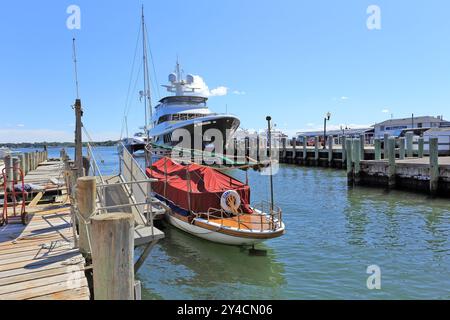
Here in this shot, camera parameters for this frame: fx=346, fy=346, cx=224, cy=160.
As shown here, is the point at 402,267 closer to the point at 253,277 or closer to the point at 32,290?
the point at 253,277

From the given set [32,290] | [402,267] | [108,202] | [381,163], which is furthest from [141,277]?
[381,163]

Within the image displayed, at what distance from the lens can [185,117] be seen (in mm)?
46188

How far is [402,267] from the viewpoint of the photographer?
9.22 m

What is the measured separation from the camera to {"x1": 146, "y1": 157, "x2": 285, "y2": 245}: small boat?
33.6 ft

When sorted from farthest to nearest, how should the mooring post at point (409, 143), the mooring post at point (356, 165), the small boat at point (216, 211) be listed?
the mooring post at point (409, 143), the mooring post at point (356, 165), the small boat at point (216, 211)

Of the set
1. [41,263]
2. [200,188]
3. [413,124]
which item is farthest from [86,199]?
[413,124]

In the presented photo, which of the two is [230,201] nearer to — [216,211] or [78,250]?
[216,211]

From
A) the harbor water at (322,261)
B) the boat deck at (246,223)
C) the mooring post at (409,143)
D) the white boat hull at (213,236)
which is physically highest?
the mooring post at (409,143)

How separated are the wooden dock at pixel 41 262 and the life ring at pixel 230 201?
4.83 meters

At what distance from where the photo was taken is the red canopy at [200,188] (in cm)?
1181

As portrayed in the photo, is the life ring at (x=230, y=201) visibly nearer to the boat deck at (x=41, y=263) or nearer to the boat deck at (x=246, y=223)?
the boat deck at (x=246, y=223)

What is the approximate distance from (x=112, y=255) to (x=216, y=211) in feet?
25.8

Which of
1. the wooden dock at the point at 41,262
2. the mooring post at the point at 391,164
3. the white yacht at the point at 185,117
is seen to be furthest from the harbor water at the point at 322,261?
the white yacht at the point at 185,117

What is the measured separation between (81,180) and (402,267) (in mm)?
8289
